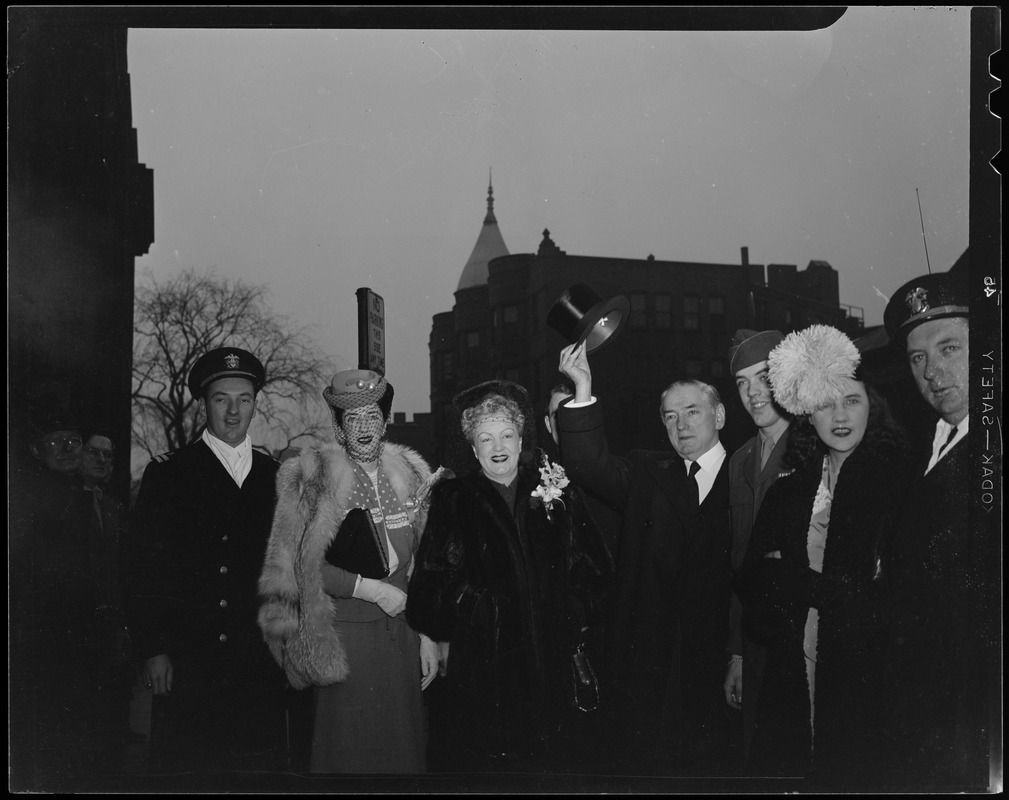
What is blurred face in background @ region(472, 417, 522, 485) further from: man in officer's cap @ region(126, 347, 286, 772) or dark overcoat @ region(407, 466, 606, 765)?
man in officer's cap @ region(126, 347, 286, 772)

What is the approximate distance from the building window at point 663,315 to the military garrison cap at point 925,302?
112 centimetres

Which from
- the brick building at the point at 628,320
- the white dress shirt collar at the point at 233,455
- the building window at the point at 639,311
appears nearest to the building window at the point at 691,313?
the brick building at the point at 628,320

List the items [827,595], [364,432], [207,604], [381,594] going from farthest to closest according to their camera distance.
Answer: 1. [207,604]
2. [364,432]
3. [381,594]
4. [827,595]

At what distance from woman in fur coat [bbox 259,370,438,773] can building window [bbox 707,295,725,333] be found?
5.68 ft

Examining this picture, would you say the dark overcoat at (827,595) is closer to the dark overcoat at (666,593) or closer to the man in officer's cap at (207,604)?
the dark overcoat at (666,593)

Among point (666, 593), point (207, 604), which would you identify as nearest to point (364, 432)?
point (207, 604)

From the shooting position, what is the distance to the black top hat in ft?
14.5

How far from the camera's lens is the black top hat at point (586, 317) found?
441 cm

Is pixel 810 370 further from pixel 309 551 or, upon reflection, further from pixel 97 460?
pixel 97 460

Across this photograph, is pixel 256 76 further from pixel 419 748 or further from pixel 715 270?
pixel 419 748

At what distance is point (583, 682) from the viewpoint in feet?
12.7

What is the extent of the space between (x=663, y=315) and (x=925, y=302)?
4.43 feet

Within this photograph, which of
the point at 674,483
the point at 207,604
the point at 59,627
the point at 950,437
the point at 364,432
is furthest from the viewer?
the point at 59,627

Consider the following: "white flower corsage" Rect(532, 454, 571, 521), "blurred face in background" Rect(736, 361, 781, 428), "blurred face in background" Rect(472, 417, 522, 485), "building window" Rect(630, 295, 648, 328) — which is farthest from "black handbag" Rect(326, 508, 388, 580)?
"blurred face in background" Rect(736, 361, 781, 428)
